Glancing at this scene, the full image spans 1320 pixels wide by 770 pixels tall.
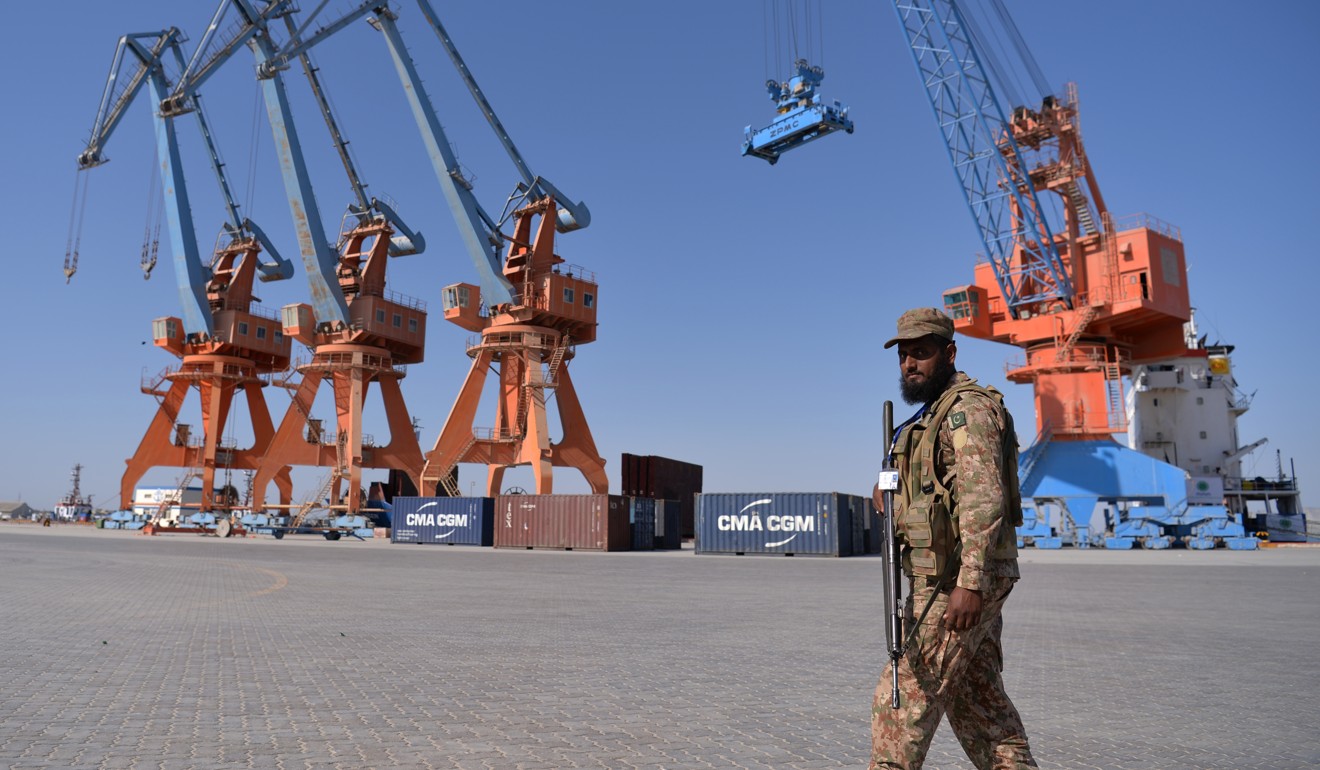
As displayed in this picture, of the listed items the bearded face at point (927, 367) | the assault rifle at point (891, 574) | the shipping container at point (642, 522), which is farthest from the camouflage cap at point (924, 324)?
the shipping container at point (642, 522)

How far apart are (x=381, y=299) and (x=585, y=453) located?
1627cm

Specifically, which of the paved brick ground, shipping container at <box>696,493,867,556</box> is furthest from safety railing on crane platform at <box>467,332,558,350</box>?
the paved brick ground

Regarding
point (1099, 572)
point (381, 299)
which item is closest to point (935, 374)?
point (1099, 572)

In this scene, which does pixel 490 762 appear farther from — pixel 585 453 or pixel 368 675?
pixel 585 453

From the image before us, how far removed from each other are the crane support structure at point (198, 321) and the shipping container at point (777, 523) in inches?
1421

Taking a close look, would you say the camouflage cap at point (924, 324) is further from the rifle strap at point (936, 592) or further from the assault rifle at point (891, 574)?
the rifle strap at point (936, 592)

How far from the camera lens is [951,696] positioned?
3.41 m

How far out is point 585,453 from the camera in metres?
52.0

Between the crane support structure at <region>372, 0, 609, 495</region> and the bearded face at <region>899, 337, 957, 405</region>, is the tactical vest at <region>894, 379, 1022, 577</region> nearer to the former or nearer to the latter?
the bearded face at <region>899, 337, 957, 405</region>

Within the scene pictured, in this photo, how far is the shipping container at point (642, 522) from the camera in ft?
133

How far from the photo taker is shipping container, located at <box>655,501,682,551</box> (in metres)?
43.7

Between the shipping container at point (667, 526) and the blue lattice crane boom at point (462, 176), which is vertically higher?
the blue lattice crane boom at point (462, 176)

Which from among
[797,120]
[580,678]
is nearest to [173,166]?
[797,120]

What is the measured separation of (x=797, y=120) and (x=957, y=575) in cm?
3295
